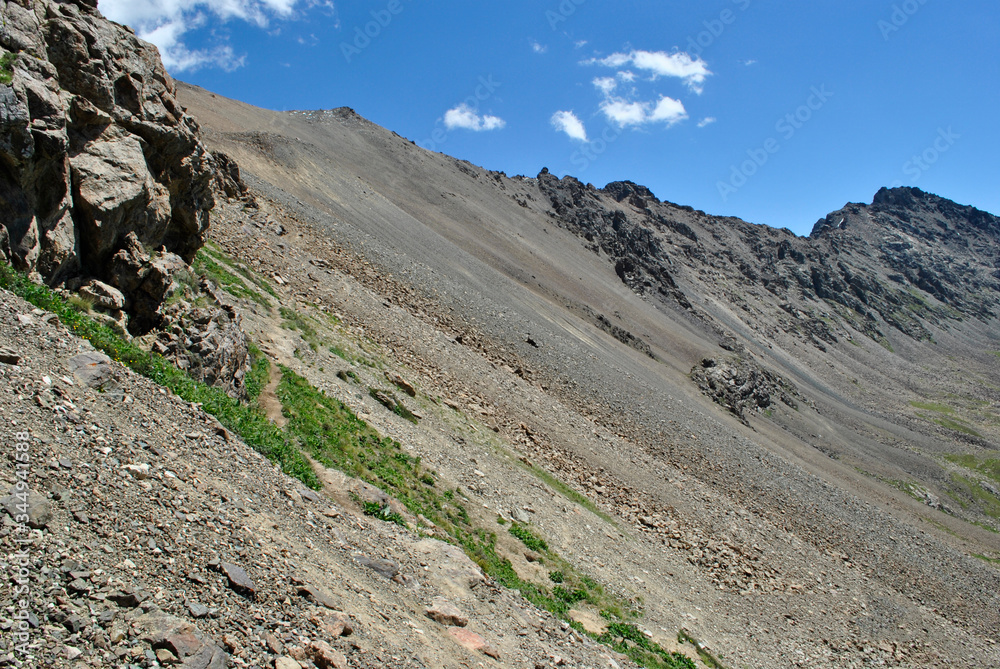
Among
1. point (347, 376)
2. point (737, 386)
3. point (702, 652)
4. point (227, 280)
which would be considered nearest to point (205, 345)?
point (347, 376)

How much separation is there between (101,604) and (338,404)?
10624mm

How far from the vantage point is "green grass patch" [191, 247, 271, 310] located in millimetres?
18156

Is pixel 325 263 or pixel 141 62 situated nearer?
pixel 141 62

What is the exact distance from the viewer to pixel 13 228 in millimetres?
9555

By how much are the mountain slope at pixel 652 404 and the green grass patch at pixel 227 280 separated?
3229 millimetres

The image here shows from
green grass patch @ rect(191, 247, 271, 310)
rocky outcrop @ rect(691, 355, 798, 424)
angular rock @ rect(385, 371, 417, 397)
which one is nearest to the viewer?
green grass patch @ rect(191, 247, 271, 310)

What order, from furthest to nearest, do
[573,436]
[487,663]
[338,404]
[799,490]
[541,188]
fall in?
1. [541,188]
2. [799,490]
3. [573,436]
4. [338,404]
5. [487,663]

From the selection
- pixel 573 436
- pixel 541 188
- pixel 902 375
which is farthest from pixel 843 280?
pixel 573 436

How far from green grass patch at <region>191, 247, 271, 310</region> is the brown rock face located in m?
3.22

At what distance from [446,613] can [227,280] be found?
558 inches

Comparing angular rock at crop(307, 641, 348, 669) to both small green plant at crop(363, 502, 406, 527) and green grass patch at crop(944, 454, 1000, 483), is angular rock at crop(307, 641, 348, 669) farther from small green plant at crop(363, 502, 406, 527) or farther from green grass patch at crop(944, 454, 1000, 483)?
green grass patch at crop(944, 454, 1000, 483)

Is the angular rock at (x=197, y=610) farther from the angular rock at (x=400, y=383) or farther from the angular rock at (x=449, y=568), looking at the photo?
the angular rock at (x=400, y=383)

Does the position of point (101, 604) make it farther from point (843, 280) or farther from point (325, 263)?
point (843, 280)

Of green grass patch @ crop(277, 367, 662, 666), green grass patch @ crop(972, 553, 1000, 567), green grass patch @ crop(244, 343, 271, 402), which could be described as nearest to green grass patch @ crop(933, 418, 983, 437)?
A: green grass patch @ crop(972, 553, 1000, 567)
